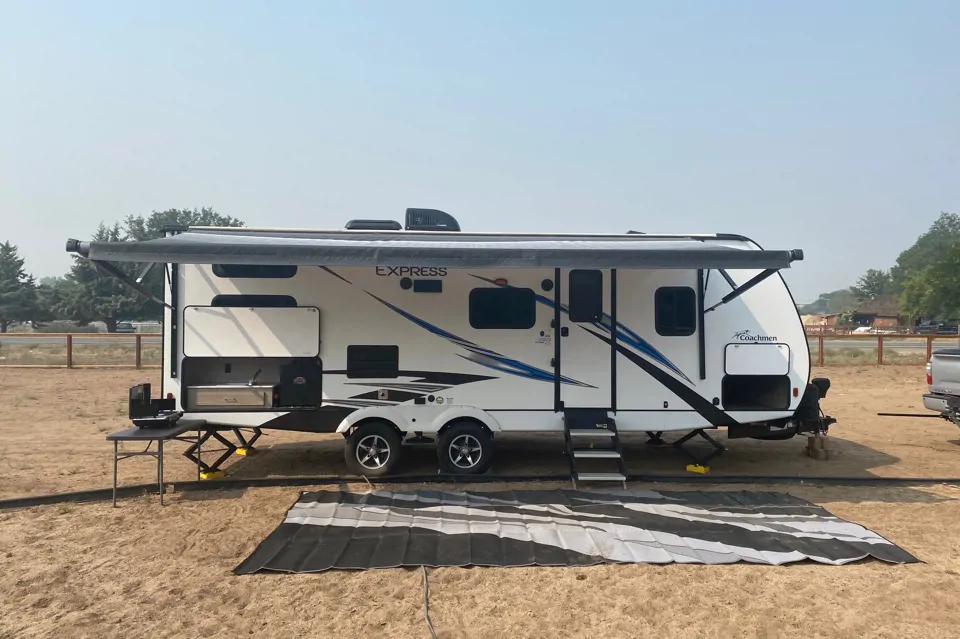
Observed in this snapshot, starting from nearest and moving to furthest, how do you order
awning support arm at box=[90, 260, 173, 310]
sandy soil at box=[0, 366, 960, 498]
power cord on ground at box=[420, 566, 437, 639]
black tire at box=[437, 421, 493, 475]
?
power cord on ground at box=[420, 566, 437, 639] < awning support arm at box=[90, 260, 173, 310] < black tire at box=[437, 421, 493, 475] < sandy soil at box=[0, 366, 960, 498]

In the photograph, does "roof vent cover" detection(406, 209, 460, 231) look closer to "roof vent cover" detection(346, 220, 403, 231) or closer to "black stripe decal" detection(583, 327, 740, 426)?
"roof vent cover" detection(346, 220, 403, 231)

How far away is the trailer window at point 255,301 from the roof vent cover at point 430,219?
2.01 metres

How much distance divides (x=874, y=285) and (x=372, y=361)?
97.9 m

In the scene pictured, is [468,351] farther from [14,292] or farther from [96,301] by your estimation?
[14,292]

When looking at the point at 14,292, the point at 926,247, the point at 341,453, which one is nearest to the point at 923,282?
the point at 341,453

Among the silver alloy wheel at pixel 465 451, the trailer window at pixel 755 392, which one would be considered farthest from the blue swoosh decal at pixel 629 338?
the silver alloy wheel at pixel 465 451

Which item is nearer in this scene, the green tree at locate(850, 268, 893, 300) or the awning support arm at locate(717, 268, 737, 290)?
the awning support arm at locate(717, 268, 737, 290)

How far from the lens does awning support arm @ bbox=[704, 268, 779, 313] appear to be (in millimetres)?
6531

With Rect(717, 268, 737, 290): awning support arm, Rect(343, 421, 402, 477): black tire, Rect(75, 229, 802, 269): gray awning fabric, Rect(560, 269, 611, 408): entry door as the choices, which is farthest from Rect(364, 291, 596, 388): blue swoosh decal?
Rect(717, 268, 737, 290): awning support arm

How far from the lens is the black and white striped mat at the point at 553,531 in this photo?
4.68m

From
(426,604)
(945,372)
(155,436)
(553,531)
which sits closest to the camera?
(426,604)

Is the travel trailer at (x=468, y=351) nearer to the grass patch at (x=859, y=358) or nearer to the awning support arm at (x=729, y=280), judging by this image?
the awning support arm at (x=729, y=280)

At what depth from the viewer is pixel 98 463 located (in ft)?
25.3

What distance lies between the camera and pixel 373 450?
701 cm
